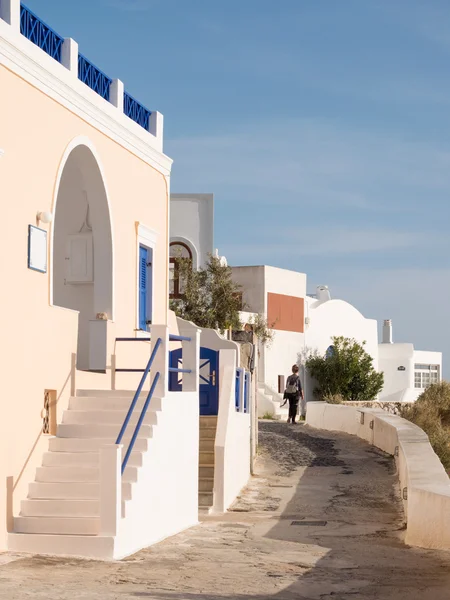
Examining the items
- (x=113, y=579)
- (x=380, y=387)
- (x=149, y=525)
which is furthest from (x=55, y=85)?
(x=380, y=387)

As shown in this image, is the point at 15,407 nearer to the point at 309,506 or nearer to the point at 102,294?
the point at 102,294

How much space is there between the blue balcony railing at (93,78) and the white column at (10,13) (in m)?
2.15

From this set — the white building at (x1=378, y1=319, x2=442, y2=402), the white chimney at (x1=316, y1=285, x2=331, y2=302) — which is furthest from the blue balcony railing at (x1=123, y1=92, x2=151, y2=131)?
the white building at (x1=378, y1=319, x2=442, y2=402)

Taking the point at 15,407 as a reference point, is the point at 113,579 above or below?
below

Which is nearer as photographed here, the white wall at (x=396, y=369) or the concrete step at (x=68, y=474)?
the concrete step at (x=68, y=474)

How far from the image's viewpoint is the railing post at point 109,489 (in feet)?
34.3

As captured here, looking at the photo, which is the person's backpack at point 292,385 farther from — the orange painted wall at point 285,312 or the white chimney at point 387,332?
the white chimney at point 387,332

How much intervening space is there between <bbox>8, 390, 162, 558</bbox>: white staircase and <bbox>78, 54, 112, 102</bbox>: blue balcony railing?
164 inches

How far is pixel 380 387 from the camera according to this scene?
48188mm

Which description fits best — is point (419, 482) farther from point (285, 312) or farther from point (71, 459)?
point (285, 312)

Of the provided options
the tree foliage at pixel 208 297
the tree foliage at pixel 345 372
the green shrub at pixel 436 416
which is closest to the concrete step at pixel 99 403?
the green shrub at pixel 436 416

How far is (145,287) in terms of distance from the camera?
1603 centimetres

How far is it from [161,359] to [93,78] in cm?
412

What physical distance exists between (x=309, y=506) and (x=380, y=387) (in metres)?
33.3
